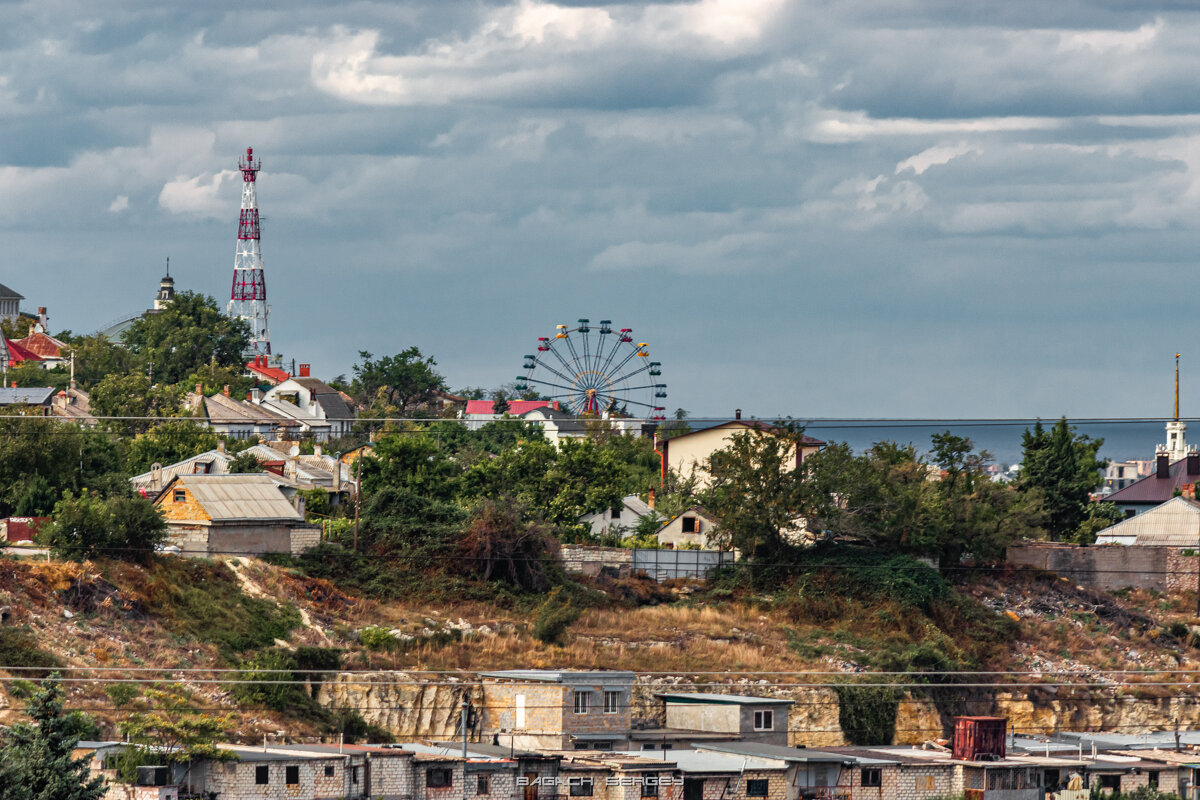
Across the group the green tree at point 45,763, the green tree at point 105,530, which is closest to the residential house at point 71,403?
the green tree at point 105,530

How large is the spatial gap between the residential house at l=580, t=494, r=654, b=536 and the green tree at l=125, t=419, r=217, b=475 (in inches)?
724

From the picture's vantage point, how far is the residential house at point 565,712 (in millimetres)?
48125

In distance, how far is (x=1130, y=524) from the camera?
265ft

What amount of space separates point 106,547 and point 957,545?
103 feet

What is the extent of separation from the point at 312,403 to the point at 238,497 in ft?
201

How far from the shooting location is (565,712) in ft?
158

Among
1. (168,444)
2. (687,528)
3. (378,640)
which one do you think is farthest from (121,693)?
(168,444)

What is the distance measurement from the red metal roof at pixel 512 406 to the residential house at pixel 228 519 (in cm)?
7411

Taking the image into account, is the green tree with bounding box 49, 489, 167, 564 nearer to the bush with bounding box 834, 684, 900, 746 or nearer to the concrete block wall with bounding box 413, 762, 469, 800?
the concrete block wall with bounding box 413, 762, 469, 800

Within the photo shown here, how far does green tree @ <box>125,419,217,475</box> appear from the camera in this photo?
78.8 m

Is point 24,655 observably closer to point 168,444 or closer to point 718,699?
point 718,699

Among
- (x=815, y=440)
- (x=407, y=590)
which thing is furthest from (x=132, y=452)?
(x=815, y=440)

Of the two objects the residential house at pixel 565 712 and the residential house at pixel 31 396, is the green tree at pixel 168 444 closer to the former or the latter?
the residential house at pixel 31 396

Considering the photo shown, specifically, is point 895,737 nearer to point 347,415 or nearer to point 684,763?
point 684,763
